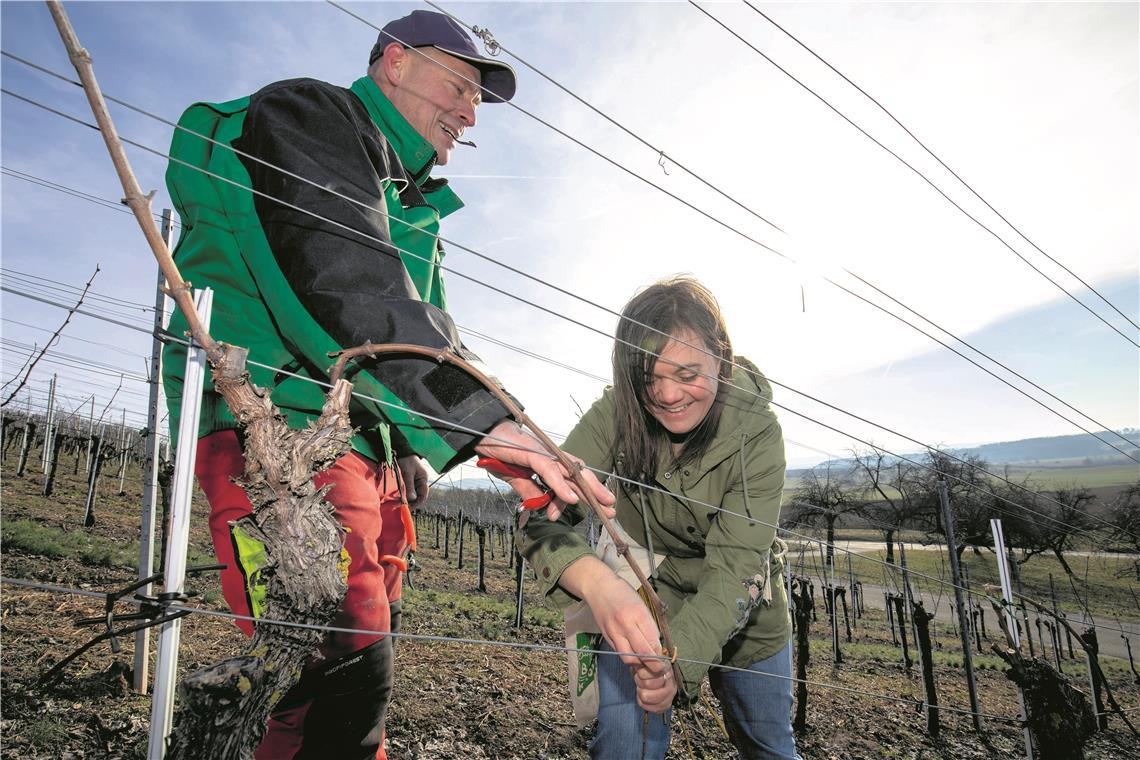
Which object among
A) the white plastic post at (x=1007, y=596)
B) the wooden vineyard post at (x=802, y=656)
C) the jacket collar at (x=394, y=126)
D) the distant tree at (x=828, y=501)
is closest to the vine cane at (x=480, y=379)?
the jacket collar at (x=394, y=126)

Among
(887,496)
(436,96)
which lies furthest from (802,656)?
(887,496)

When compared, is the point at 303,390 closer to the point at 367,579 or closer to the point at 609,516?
the point at 367,579

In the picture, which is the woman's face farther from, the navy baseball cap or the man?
the navy baseball cap

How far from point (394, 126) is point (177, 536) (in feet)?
4.66

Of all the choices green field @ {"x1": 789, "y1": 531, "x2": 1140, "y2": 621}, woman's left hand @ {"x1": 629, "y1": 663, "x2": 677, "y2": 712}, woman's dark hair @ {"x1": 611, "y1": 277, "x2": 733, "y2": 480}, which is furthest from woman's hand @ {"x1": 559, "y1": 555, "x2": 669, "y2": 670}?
green field @ {"x1": 789, "y1": 531, "x2": 1140, "y2": 621}

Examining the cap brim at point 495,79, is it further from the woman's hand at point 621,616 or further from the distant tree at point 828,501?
the distant tree at point 828,501

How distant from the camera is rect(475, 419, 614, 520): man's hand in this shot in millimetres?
1289

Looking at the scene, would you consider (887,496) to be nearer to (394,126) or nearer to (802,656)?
(802,656)

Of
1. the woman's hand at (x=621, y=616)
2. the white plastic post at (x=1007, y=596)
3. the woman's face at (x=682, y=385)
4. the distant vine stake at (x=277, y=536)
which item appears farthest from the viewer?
the white plastic post at (x=1007, y=596)

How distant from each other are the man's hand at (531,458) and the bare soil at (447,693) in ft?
1.93

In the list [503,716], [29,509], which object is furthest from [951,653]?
[29,509]

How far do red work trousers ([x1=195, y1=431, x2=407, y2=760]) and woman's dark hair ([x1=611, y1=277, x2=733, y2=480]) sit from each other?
1.16 metres

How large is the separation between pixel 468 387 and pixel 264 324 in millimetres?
651

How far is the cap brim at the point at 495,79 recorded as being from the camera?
2.13 metres
